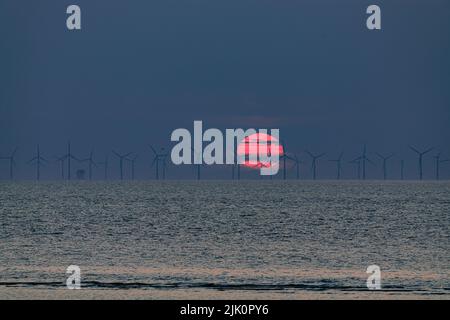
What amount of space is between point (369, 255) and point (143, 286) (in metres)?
29.6

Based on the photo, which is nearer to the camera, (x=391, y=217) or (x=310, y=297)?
(x=310, y=297)

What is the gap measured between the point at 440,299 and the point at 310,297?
5.33 metres

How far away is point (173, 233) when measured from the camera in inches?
3676

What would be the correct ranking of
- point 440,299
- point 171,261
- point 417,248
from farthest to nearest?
point 417,248 → point 171,261 → point 440,299

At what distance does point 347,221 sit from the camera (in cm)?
12331

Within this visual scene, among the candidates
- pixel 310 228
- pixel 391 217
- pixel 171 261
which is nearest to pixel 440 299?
pixel 171 261

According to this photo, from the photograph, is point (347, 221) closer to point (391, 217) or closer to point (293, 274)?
point (391, 217)

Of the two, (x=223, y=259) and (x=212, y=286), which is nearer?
(x=212, y=286)

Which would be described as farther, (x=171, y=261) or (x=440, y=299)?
(x=171, y=261)

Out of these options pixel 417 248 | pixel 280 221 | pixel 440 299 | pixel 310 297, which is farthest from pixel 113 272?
pixel 280 221

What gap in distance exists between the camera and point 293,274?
49719 millimetres

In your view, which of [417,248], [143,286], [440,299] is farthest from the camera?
[417,248]

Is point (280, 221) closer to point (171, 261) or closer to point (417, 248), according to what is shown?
point (417, 248)

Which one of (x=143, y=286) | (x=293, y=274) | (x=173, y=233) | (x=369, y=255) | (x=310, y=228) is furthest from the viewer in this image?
(x=310, y=228)
